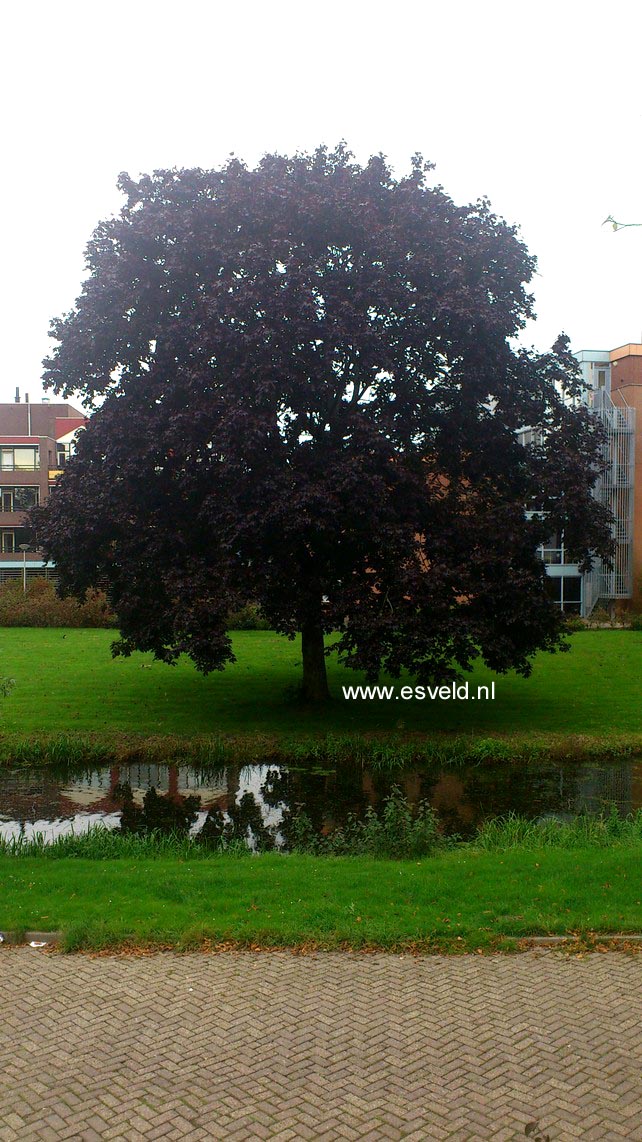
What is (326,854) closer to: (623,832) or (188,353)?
(623,832)

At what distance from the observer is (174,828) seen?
1548 centimetres

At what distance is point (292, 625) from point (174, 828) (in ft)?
25.2

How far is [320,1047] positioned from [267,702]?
62.9 feet

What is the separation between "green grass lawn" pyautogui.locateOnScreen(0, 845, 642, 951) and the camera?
8406mm

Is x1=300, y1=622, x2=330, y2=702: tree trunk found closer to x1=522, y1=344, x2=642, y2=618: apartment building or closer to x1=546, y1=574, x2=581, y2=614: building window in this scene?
x1=522, y1=344, x2=642, y2=618: apartment building

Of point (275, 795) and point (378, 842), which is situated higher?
point (378, 842)

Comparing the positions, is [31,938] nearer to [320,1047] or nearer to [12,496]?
[320,1047]

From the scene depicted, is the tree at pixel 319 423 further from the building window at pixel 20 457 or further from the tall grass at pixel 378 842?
the building window at pixel 20 457

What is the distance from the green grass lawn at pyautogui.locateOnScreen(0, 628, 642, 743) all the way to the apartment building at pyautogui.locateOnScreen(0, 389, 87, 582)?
147 feet

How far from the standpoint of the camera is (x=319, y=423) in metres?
22.2

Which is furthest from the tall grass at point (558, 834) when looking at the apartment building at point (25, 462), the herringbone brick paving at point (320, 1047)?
the apartment building at point (25, 462)

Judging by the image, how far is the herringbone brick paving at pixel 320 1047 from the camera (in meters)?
5.52

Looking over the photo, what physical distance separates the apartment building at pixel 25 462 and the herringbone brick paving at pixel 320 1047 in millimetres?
69701

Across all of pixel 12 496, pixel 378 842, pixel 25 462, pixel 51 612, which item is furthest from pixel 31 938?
pixel 25 462
